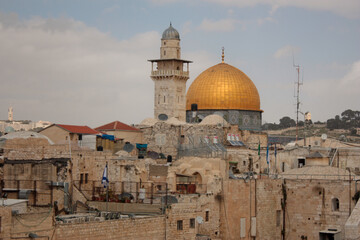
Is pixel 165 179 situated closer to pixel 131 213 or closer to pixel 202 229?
pixel 202 229

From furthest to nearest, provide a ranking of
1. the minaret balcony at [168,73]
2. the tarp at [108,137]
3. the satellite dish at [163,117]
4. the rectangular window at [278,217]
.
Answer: the satellite dish at [163,117]
the minaret balcony at [168,73]
the tarp at [108,137]
the rectangular window at [278,217]

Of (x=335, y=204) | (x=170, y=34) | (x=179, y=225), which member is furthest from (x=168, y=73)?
(x=179, y=225)

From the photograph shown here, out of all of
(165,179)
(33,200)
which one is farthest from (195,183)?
(33,200)

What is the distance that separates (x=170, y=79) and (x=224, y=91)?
3720mm

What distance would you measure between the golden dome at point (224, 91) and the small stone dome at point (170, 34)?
150 inches

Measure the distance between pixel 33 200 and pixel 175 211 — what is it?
15.8ft

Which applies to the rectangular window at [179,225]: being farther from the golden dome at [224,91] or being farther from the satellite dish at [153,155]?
the golden dome at [224,91]

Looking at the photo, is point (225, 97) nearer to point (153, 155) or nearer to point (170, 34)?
point (170, 34)

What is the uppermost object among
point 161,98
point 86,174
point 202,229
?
point 161,98

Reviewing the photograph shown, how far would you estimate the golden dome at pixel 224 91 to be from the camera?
2095 inches

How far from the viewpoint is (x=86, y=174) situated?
1273 inches

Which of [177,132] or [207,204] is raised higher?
[177,132]

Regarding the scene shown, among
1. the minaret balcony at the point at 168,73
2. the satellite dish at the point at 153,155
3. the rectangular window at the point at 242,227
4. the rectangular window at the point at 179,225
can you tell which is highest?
the minaret balcony at the point at 168,73

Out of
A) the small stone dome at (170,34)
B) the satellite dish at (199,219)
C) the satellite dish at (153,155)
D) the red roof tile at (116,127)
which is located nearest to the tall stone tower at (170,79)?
the small stone dome at (170,34)
